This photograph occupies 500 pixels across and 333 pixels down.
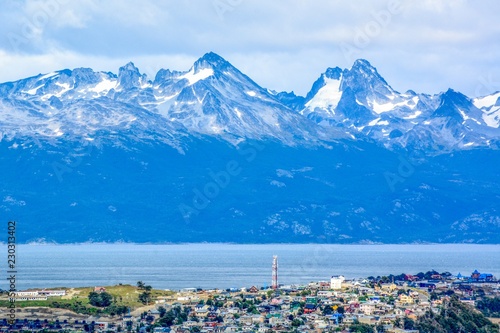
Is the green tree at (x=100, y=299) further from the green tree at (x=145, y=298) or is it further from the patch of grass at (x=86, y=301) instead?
the green tree at (x=145, y=298)

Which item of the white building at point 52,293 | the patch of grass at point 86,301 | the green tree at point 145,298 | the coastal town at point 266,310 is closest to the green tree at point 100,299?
the coastal town at point 266,310

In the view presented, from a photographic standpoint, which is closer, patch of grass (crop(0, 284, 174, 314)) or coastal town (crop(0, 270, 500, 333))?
coastal town (crop(0, 270, 500, 333))

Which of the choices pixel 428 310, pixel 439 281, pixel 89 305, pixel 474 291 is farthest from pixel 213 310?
pixel 439 281

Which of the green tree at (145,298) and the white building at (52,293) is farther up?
the white building at (52,293)

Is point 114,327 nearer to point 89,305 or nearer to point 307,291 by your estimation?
point 89,305

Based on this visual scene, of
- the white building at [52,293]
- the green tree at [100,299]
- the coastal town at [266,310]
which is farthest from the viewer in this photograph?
the white building at [52,293]

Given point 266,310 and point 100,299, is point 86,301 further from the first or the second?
point 266,310

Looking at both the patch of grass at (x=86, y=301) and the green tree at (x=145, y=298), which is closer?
the patch of grass at (x=86, y=301)

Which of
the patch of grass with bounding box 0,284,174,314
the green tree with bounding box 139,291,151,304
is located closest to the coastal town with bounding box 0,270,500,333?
the green tree with bounding box 139,291,151,304

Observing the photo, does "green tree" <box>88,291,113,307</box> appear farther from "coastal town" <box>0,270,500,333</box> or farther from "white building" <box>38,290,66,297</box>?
"white building" <box>38,290,66,297</box>
